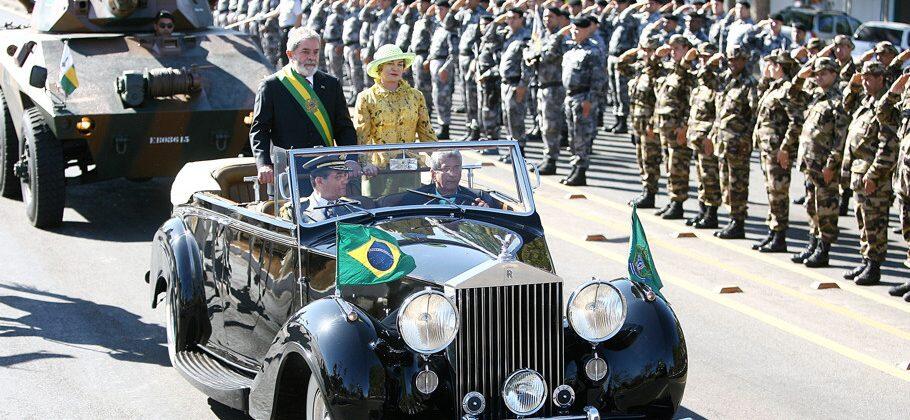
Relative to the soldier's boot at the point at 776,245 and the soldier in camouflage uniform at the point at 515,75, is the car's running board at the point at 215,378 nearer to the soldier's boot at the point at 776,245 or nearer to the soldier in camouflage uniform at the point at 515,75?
the soldier's boot at the point at 776,245

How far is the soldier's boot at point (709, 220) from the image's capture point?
41.6ft

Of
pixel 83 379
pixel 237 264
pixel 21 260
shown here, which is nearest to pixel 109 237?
pixel 21 260

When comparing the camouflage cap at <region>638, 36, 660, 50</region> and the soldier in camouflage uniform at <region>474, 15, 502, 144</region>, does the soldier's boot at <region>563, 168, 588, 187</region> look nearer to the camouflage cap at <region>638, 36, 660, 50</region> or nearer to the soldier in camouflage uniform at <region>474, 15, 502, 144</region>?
the camouflage cap at <region>638, 36, 660, 50</region>

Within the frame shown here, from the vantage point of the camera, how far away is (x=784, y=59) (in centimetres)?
1181

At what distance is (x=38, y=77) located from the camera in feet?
39.5

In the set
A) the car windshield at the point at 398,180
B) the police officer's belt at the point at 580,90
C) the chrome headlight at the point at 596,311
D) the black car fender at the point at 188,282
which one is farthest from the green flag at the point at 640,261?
the police officer's belt at the point at 580,90

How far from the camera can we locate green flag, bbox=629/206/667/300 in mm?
6492

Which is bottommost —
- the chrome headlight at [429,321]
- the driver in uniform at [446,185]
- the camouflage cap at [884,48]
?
the chrome headlight at [429,321]

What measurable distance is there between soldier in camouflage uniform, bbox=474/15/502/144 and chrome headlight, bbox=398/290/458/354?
1204 cm

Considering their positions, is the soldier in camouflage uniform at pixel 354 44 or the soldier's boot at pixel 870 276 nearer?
the soldier's boot at pixel 870 276

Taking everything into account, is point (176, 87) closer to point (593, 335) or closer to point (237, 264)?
point (237, 264)

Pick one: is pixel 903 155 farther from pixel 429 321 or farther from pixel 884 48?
pixel 429 321

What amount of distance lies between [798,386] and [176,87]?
6.79 metres

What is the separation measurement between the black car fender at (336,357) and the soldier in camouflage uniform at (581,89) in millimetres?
9118
